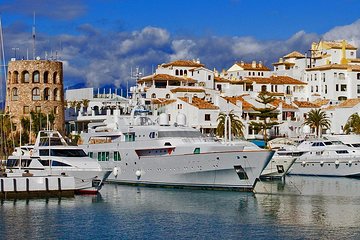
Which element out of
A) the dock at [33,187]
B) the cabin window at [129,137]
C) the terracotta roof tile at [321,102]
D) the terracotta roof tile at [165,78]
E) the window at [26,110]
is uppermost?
the terracotta roof tile at [165,78]

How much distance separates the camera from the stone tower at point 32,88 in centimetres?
8588

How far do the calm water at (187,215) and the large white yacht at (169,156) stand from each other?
120 centimetres

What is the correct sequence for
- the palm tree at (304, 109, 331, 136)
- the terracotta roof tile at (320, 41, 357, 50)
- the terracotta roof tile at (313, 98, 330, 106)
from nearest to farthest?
the palm tree at (304, 109, 331, 136) → the terracotta roof tile at (313, 98, 330, 106) → the terracotta roof tile at (320, 41, 357, 50)

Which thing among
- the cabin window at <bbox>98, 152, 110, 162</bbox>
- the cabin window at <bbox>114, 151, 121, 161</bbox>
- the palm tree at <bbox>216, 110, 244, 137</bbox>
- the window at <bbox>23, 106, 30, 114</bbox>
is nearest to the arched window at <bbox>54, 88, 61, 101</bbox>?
the window at <bbox>23, 106, 30, 114</bbox>

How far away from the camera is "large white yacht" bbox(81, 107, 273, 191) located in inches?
2028

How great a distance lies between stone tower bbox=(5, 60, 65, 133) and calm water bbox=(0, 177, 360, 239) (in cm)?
3434

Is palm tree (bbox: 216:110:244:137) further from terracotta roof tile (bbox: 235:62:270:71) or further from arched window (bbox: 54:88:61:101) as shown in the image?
terracotta roof tile (bbox: 235:62:270:71)

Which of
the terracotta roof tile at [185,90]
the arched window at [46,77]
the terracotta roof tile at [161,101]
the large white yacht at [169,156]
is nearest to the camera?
the large white yacht at [169,156]

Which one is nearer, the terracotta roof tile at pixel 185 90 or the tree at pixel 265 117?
the tree at pixel 265 117

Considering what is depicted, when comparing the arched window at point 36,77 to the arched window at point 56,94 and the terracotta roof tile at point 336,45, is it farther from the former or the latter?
the terracotta roof tile at point 336,45

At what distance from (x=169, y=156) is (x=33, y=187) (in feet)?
38.9

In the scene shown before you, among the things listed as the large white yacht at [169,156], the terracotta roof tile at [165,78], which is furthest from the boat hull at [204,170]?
the terracotta roof tile at [165,78]

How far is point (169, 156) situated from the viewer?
5412cm

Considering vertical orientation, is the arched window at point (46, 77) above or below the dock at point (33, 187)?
above
